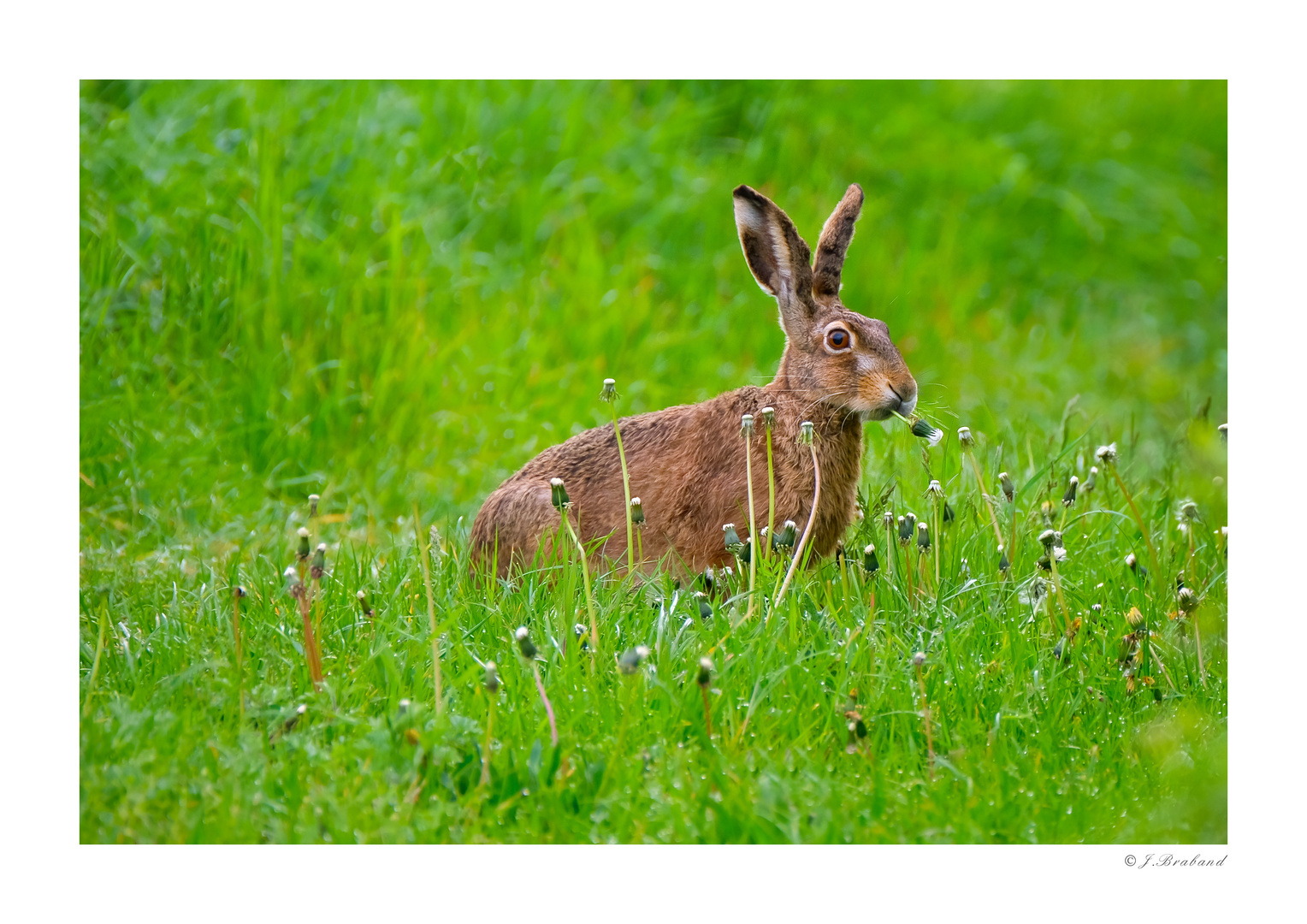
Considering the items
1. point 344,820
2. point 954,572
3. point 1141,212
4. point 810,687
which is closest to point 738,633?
point 810,687

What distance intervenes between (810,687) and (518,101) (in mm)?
4325

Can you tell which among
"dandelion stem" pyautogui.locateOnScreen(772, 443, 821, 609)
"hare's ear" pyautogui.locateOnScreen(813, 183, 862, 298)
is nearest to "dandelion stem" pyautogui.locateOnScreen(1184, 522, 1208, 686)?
"dandelion stem" pyautogui.locateOnScreen(772, 443, 821, 609)

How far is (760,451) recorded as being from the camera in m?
4.99

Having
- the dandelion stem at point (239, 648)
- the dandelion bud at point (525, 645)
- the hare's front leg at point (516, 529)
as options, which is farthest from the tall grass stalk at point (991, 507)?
the dandelion stem at point (239, 648)

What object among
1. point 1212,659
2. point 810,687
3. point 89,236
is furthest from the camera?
point 89,236

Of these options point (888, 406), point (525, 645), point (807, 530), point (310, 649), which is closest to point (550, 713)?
point (525, 645)

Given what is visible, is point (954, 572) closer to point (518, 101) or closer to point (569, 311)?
point (569, 311)

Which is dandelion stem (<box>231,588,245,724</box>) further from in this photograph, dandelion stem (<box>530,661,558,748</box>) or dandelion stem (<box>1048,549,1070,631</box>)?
dandelion stem (<box>1048,549,1070,631</box>)

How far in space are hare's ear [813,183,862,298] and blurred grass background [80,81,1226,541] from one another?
657mm

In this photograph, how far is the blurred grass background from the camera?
569 centimetres

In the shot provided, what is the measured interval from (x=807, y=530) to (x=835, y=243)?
1193 mm

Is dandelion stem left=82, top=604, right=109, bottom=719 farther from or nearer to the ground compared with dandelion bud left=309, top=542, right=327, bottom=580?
nearer to the ground

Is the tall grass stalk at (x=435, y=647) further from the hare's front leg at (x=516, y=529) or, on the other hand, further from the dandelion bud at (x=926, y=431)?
the dandelion bud at (x=926, y=431)

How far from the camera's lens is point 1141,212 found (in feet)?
28.1
